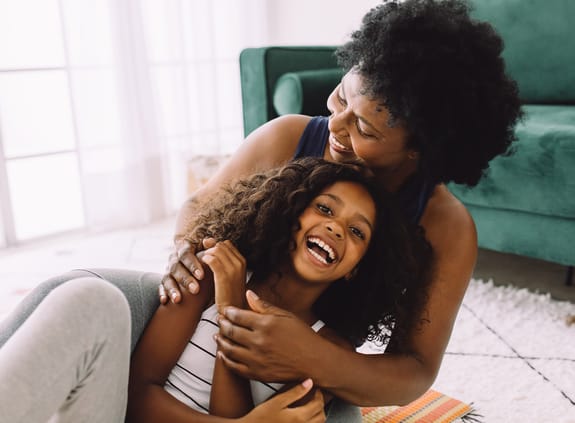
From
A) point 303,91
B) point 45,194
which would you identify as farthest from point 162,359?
point 45,194

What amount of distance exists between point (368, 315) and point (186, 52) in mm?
2121

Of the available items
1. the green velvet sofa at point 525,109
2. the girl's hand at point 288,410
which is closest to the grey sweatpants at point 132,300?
the girl's hand at point 288,410

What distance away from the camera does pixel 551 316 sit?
64.4 inches

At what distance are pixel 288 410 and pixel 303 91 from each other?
125 cm

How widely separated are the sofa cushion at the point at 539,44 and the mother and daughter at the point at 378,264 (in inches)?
53.9

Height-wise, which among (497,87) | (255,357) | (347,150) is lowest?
(255,357)

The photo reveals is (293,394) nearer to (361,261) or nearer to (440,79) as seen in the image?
(361,261)

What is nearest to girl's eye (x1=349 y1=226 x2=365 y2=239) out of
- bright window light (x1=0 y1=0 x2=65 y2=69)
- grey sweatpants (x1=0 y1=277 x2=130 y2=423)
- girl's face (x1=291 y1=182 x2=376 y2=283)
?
girl's face (x1=291 y1=182 x2=376 y2=283)

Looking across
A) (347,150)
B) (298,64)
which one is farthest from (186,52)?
(347,150)

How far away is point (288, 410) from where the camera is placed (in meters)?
0.81

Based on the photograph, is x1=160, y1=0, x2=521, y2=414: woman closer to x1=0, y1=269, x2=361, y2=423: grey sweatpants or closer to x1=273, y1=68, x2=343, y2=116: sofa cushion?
x1=0, y1=269, x2=361, y2=423: grey sweatpants

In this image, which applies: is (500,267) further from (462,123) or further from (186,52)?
(186,52)

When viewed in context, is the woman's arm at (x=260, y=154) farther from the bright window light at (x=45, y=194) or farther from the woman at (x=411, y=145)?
the bright window light at (x=45, y=194)

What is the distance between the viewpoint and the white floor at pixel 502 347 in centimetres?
128
